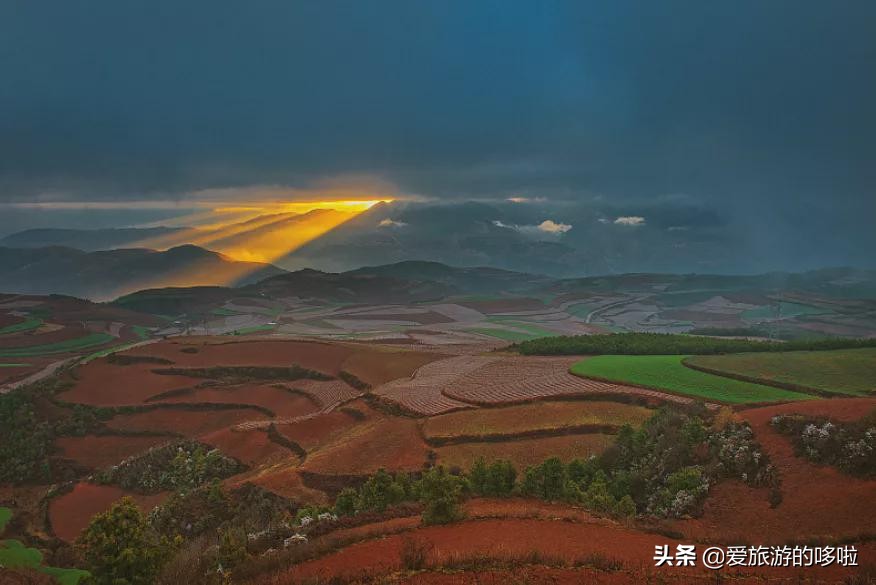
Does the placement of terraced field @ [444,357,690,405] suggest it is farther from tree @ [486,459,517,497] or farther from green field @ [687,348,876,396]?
tree @ [486,459,517,497]

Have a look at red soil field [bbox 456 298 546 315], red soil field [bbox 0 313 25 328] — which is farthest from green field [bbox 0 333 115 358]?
red soil field [bbox 456 298 546 315]

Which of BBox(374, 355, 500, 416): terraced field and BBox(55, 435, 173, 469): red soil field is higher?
BBox(374, 355, 500, 416): terraced field

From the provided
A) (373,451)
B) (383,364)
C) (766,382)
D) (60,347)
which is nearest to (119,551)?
(373,451)

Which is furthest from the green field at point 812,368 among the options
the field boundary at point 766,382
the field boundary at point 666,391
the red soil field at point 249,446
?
the red soil field at point 249,446

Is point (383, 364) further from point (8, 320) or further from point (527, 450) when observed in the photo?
point (8, 320)

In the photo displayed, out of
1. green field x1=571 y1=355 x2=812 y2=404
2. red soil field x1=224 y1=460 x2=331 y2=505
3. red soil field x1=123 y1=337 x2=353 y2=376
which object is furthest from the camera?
red soil field x1=123 y1=337 x2=353 y2=376

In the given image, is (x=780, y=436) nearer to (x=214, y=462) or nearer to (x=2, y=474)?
(x=214, y=462)

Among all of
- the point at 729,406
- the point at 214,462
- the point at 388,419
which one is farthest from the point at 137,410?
the point at 729,406
